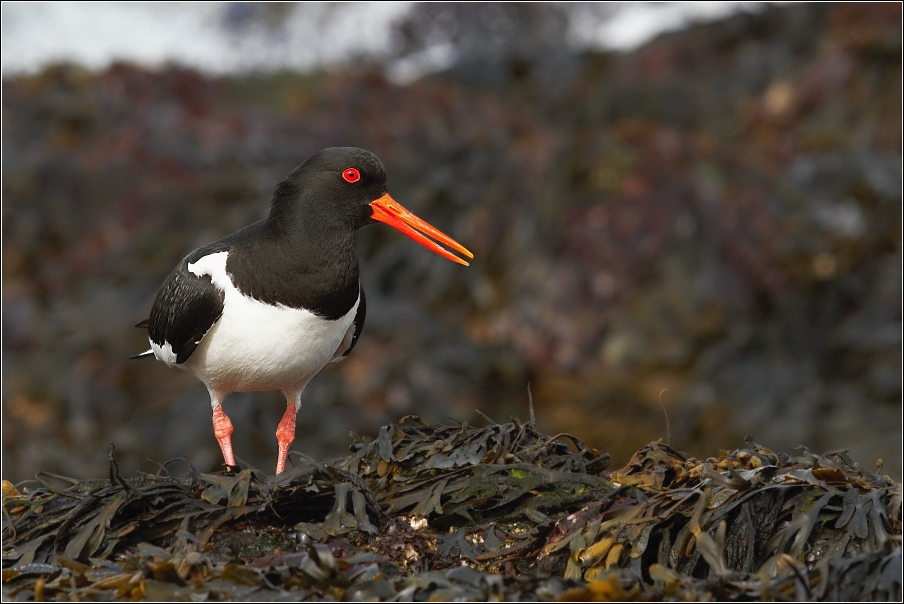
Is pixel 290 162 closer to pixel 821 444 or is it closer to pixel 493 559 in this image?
pixel 821 444

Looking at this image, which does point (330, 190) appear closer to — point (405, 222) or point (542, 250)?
point (405, 222)

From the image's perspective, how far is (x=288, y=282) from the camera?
3539 mm

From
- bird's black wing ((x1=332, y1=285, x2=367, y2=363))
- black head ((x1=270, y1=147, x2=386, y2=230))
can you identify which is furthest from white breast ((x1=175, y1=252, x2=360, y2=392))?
black head ((x1=270, y1=147, x2=386, y2=230))

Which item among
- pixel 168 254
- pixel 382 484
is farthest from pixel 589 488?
pixel 168 254

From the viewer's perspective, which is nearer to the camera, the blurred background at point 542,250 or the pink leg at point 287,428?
the pink leg at point 287,428

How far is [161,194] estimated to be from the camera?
8.62 metres

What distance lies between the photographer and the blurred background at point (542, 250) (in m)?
6.62

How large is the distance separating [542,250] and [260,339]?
4.23m

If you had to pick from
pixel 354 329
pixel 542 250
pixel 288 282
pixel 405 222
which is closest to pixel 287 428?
pixel 354 329

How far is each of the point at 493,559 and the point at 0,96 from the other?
967 centimetres

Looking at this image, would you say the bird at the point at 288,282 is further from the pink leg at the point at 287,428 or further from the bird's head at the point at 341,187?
the pink leg at the point at 287,428

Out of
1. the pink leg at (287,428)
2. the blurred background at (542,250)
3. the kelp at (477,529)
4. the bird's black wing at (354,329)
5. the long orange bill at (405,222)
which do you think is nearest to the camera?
the kelp at (477,529)

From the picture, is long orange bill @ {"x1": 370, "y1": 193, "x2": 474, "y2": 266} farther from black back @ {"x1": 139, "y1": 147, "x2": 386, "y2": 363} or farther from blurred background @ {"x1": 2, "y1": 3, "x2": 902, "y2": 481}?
blurred background @ {"x1": 2, "y1": 3, "x2": 902, "y2": 481}

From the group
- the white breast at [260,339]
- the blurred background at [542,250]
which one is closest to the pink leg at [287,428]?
the white breast at [260,339]
